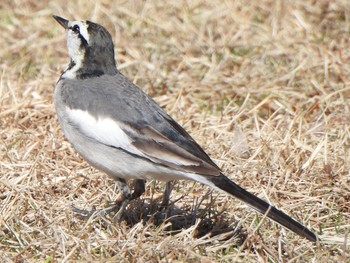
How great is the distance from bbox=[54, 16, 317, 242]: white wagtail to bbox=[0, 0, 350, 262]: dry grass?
13.2 inches

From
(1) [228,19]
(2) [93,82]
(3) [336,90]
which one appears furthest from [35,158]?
(1) [228,19]

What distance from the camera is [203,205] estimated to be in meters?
5.92

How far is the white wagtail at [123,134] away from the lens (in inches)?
201

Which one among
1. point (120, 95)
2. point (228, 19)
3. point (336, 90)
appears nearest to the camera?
point (120, 95)

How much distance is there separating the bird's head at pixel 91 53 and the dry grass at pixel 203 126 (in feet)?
2.72

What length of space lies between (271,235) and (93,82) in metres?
1.70

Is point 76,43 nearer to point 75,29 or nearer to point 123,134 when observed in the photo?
point 75,29

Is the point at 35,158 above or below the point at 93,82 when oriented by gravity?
below

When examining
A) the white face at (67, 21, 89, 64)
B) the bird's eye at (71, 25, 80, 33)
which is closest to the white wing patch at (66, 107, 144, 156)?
the white face at (67, 21, 89, 64)

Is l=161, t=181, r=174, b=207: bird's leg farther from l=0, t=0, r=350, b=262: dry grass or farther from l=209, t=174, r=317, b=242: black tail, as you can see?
l=209, t=174, r=317, b=242: black tail

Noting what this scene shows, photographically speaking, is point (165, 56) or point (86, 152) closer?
point (86, 152)

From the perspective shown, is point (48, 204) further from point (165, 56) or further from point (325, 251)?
point (165, 56)

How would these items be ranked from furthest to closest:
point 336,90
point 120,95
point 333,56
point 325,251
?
point 333,56 < point 336,90 < point 120,95 < point 325,251

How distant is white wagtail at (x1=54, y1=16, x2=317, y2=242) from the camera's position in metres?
5.10
